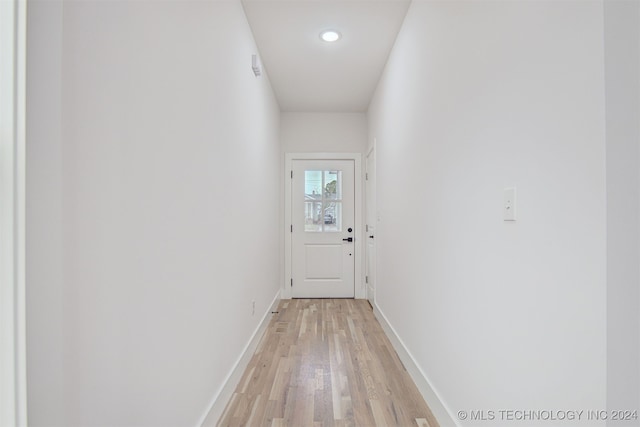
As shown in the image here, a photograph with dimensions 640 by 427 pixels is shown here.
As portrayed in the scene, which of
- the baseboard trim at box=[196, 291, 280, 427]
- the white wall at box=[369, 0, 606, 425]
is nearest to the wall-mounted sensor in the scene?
the white wall at box=[369, 0, 606, 425]

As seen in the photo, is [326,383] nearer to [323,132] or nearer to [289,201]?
[289,201]

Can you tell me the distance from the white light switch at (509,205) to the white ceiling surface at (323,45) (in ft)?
6.12

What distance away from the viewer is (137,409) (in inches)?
42.4

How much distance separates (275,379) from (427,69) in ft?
7.16

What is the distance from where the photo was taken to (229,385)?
2035 millimetres

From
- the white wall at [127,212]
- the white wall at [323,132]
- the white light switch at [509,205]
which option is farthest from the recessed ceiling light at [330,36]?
the white light switch at [509,205]

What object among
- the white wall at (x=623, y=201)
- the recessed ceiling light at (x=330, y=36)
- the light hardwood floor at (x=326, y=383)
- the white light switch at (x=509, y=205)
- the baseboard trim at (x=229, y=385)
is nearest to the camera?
the white wall at (x=623, y=201)

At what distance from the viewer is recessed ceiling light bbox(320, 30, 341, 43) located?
277 cm

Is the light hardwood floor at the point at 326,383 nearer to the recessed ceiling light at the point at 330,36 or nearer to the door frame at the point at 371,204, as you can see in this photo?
the door frame at the point at 371,204

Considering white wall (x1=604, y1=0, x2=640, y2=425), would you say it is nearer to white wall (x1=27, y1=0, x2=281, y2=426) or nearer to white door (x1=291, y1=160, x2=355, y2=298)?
white wall (x1=27, y1=0, x2=281, y2=426)

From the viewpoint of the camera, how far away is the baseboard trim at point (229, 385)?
1.70 meters

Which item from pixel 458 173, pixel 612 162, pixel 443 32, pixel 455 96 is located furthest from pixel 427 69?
pixel 612 162

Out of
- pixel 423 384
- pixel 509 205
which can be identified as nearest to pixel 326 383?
pixel 423 384

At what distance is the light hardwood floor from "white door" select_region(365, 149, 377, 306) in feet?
3.13
